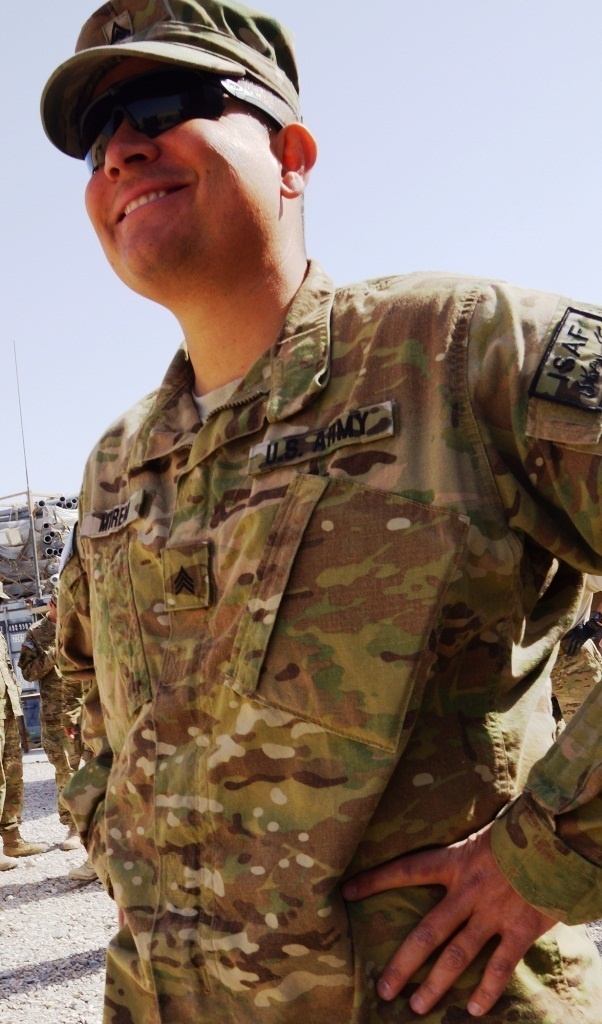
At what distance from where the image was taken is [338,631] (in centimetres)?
160

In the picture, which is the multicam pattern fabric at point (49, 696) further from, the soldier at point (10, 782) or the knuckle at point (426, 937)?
the knuckle at point (426, 937)

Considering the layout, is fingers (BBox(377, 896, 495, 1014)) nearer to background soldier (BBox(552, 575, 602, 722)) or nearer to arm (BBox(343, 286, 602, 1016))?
arm (BBox(343, 286, 602, 1016))

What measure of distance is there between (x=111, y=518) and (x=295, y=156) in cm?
89

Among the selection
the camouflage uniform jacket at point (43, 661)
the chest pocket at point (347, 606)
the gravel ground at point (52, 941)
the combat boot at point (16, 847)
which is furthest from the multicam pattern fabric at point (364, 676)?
the camouflage uniform jacket at point (43, 661)

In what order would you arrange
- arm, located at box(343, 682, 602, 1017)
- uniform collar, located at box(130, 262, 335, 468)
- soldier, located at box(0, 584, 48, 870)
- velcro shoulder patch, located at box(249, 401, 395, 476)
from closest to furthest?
arm, located at box(343, 682, 602, 1017), velcro shoulder patch, located at box(249, 401, 395, 476), uniform collar, located at box(130, 262, 335, 468), soldier, located at box(0, 584, 48, 870)

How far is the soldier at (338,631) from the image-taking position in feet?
4.96

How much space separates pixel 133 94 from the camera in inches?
77.6

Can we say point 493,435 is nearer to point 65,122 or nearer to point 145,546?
point 145,546

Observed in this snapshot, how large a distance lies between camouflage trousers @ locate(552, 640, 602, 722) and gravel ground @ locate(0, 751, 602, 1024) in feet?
5.20

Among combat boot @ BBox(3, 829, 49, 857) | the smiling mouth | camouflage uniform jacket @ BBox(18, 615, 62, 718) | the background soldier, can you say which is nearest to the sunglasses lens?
the smiling mouth

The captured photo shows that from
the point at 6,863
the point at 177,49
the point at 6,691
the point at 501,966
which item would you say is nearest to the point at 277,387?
the point at 177,49

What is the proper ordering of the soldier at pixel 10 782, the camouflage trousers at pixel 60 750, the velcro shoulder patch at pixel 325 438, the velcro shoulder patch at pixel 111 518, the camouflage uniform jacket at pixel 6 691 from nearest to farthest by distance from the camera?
the velcro shoulder patch at pixel 325 438, the velcro shoulder patch at pixel 111 518, the soldier at pixel 10 782, the camouflage uniform jacket at pixel 6 691, the camouflage trousers at pixel 60 750

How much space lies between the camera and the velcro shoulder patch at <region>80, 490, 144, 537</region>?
6.71 ft

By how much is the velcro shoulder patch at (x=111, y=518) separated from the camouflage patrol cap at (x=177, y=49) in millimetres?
804
